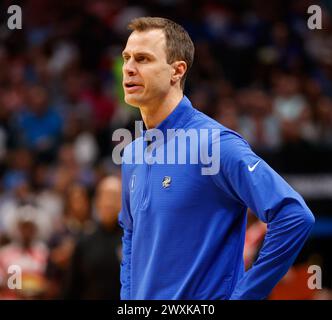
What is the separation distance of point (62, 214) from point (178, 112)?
5897mm

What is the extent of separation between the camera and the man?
3.38m

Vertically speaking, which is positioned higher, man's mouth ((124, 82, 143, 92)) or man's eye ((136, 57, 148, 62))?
man's eye ((136, 57, 148, 62))

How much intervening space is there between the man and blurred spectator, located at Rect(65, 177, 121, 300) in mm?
2540

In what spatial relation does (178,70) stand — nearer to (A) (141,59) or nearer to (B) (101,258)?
(A) (141,59)

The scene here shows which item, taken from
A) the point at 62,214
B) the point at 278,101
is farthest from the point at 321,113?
the point at 62,214

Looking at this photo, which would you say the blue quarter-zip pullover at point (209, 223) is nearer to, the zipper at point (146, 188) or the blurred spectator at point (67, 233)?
the zipper at point (146, 188)

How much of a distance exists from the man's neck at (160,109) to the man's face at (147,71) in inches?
0.9

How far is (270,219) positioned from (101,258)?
3.52 m

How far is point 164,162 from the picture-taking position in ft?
12.5

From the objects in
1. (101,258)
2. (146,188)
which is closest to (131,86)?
(146,188)

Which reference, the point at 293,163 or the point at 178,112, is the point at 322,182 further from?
the point at 178,112

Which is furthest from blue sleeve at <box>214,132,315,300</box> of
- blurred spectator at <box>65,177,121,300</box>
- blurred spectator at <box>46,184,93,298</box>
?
blurred spectator at <box>46,184,93,298</box>

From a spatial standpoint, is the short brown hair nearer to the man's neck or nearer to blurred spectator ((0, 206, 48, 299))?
the man's neck

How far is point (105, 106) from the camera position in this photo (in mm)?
11812
